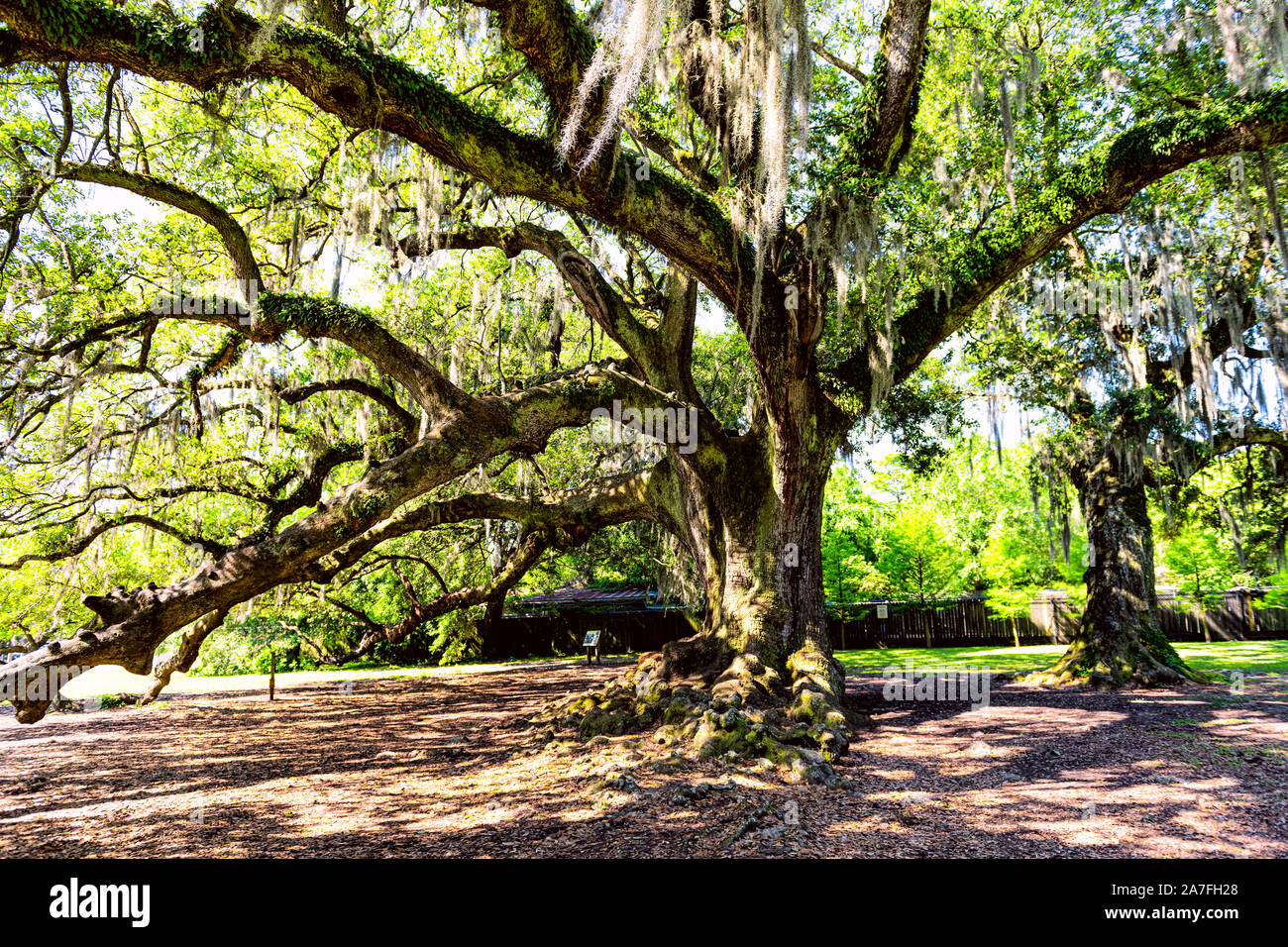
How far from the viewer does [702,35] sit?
6230mm

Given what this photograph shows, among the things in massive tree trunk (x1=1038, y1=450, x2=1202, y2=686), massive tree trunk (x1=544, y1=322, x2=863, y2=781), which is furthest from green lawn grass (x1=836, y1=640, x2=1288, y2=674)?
massive tree trunk (x1=544, y1=322, x2=863, y2=781)

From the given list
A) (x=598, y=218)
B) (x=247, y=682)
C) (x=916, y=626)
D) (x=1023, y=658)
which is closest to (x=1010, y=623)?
(x=916, y=626)

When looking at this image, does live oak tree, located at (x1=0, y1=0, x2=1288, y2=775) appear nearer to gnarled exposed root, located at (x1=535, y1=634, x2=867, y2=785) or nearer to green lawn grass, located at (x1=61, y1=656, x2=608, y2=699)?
gnarled exposed root, located at (x1=535, y1=634, x2=867, y2=785)

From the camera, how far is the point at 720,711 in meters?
6.14

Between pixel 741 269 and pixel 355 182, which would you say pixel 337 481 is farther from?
pixel 741 269

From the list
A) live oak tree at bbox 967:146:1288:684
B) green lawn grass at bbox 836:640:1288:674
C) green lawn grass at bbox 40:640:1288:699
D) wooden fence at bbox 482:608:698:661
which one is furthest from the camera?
wooden fence at bbox 482:608:698:661

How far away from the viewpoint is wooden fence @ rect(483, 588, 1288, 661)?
19875 mm

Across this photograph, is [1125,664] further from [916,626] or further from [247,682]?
[247,682]

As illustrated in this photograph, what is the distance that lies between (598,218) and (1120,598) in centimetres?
973

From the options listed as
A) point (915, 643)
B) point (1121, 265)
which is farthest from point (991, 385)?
point (915, 643)

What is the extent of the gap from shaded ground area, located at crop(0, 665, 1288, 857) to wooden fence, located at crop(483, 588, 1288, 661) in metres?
12.5

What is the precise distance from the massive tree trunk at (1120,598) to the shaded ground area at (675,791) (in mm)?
944
